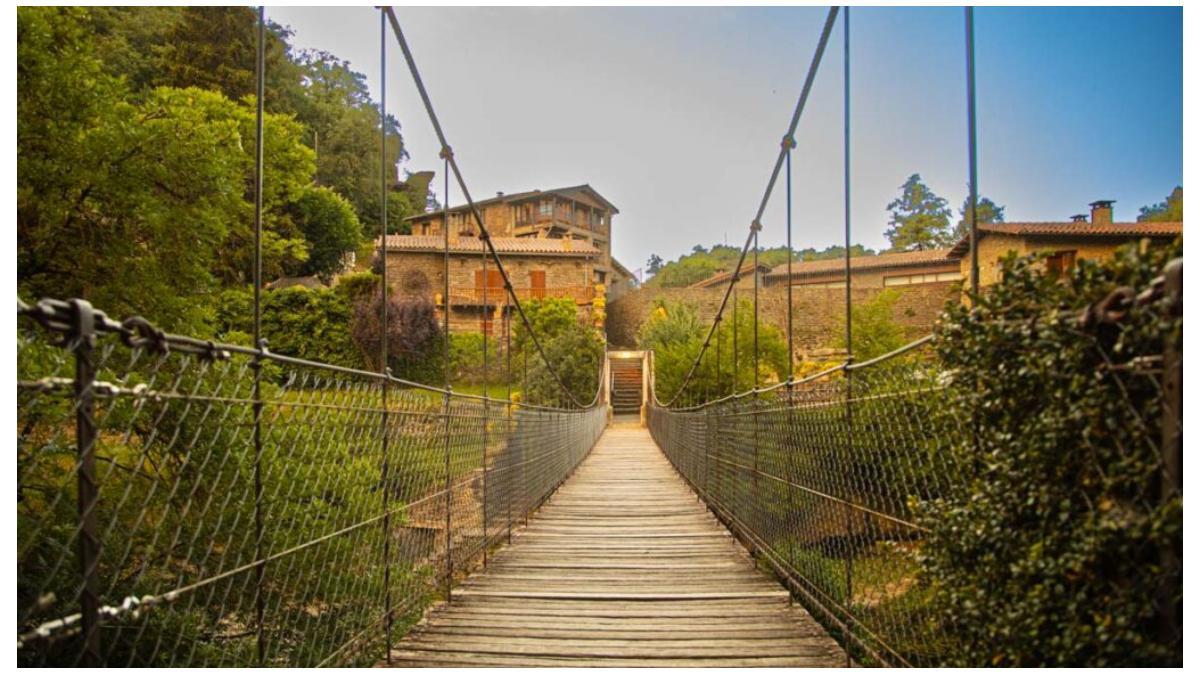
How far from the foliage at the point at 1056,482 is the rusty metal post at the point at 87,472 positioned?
4.46 ft

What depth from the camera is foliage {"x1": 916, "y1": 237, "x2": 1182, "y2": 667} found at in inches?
35.8

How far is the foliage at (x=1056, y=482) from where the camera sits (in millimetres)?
910

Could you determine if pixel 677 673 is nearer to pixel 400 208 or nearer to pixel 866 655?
pixel 866 655

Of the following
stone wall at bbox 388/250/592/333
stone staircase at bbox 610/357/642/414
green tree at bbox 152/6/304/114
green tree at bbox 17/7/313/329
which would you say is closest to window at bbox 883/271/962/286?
stone staircase at bbox 610/357/642/414

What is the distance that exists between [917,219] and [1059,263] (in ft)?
101

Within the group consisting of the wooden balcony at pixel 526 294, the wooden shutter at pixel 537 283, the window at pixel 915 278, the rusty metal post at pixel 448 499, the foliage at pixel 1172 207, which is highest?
the window at pixel 915 278

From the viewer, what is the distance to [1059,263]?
1.24m

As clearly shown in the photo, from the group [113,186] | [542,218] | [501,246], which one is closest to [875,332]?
[113,186]

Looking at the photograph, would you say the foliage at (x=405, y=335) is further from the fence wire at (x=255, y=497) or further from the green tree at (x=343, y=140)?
the fence wire at (x=255, y=497)

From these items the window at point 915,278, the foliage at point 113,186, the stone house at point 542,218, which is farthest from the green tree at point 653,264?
the foliage at point 113,186

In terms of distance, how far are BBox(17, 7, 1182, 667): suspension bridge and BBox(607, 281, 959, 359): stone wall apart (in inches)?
785

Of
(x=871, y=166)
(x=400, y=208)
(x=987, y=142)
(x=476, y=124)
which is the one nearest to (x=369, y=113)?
(x=400, y=208)

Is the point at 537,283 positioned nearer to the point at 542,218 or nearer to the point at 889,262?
the point at 542,218

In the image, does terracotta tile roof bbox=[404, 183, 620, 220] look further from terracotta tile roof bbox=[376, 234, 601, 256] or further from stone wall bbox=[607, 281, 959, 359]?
stone wall bbox=[607, 281, 959, 359]
